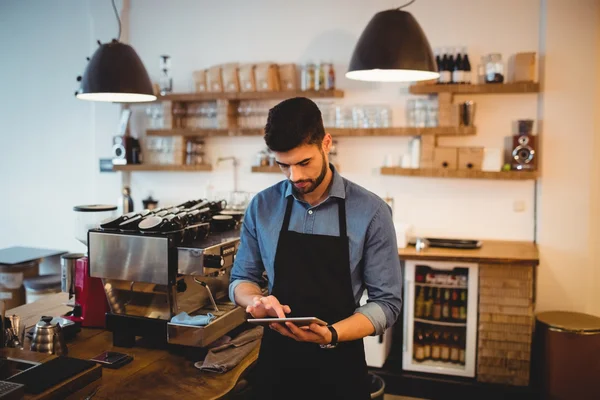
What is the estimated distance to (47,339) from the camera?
2.28 m

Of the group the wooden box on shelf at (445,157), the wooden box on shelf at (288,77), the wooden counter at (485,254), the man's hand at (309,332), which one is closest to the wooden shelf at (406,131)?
the wooden box on shelf at (445,157)

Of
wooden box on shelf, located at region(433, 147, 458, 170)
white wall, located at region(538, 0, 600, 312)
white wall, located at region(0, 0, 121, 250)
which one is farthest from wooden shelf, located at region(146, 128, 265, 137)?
white wall, located at region(538, 0, 600, 312)

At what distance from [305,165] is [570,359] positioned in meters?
3.03

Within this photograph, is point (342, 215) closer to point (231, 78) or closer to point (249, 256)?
point (249, 256)

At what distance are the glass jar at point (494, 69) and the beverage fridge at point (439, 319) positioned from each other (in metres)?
1.55

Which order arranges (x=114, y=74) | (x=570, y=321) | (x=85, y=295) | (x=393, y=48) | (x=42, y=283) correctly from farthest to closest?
1. (x=42, y=283)
2. (x=570, y=321)
3. (x=114, y=74)
4. (x=393, y=48)
5. (x=85, y=295)

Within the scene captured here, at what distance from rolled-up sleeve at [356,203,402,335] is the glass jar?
10.1 feet

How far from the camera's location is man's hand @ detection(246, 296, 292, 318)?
74.4 inches

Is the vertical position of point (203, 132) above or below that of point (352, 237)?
above

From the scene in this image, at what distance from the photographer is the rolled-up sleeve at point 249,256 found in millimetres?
2197

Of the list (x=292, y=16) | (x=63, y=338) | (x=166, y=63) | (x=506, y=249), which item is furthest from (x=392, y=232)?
(x=166, y=63)

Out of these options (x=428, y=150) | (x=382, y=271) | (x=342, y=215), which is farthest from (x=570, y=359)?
(x=342, y=215)

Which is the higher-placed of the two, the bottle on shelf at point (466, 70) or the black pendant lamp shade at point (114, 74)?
the bottle on shelf at point (466, 70)

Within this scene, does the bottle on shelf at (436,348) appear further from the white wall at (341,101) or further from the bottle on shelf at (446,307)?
the white wall at (341,101)
